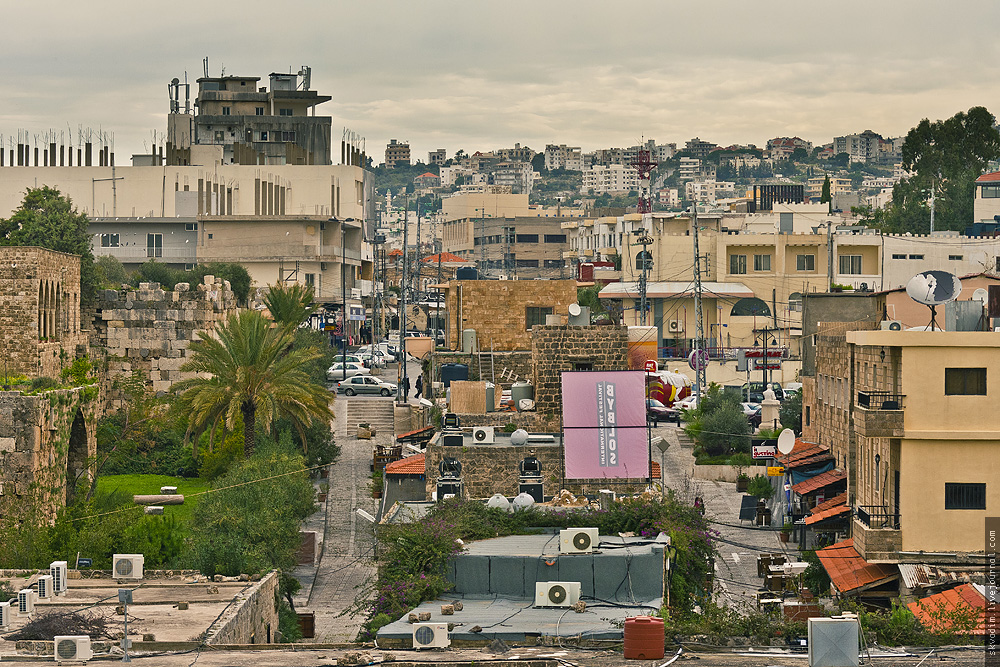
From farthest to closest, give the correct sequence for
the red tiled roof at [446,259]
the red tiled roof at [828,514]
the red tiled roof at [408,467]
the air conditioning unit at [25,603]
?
the red tiled roof at [446,259], the red tiled roof at [408,467], the red tiled roof at [828,514], the air conditioning unit at [25,603]

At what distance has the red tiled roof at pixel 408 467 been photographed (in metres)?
36.7

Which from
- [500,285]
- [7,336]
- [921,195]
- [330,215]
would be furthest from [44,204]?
[921,195]

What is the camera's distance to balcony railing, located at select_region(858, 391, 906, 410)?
27844mm

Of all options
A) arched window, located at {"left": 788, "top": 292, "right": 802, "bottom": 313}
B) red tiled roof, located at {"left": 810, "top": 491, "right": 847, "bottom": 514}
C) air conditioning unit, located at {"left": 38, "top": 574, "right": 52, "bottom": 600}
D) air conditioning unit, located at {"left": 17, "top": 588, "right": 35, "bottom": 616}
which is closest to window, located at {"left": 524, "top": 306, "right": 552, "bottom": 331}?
red tiled roof, located at {"left": 810, "top": 491, "right": 847, "bottom": 514}

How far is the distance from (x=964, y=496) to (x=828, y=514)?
5844 millimetres

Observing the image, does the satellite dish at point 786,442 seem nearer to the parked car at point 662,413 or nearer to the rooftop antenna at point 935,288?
the rooftop antenna at point 935,288

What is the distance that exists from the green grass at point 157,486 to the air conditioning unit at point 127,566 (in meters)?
10.6

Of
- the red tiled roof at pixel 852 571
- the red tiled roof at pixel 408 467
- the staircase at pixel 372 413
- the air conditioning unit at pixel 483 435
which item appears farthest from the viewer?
the staircase at pixel 372 413

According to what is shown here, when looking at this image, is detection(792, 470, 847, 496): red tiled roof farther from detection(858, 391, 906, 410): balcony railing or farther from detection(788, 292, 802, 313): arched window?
detection(788, 292, 802, 313): arched window

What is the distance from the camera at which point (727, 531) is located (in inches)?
1433

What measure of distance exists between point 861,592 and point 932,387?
412cm

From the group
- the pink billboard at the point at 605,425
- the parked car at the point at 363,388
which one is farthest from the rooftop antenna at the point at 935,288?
the parked car at the point at 363,388

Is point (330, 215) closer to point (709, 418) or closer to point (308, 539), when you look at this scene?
point (709, 418)

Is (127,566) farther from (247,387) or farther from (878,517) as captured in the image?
(247,387)
